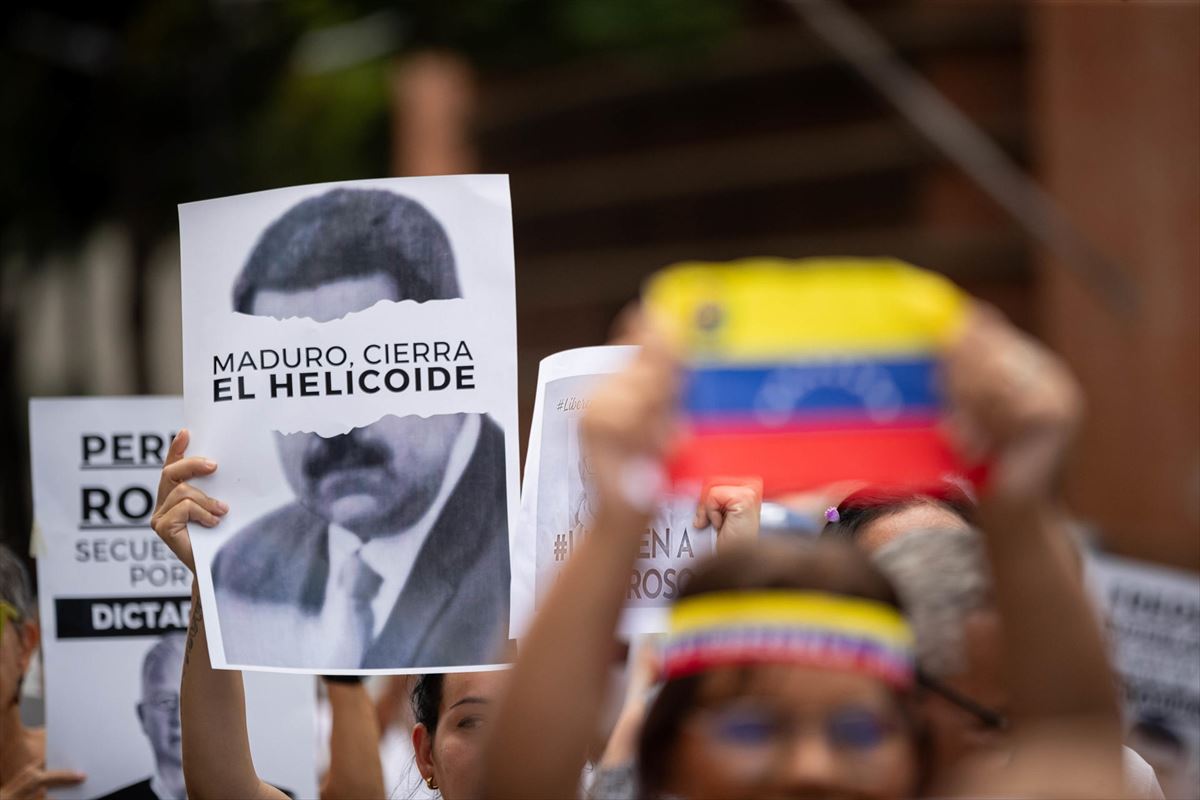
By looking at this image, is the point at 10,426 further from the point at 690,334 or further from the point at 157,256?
the point at 690,334

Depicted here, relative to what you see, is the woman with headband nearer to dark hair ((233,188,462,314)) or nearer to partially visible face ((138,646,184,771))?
dark hair ((233,188,462,314))

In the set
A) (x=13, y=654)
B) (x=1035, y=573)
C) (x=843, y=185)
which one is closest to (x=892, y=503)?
(x=1035, y=573)

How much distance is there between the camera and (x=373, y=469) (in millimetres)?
2717

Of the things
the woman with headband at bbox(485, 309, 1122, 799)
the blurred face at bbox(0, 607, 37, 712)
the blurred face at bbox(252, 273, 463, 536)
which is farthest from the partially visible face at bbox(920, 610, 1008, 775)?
the blurred face at bbox(0, 607, 37, 712)

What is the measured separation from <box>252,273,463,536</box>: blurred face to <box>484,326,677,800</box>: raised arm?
3.10ft

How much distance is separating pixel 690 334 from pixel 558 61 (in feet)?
40.8

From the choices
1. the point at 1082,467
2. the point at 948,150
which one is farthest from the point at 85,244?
the point at 1082,467

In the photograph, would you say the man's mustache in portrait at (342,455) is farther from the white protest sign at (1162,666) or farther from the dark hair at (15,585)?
the white protest sign at (1162,666)

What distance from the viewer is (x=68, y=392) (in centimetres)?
1828

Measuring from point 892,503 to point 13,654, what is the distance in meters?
1.85

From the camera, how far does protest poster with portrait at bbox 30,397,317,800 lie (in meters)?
3.44

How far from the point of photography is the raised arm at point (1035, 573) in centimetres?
156

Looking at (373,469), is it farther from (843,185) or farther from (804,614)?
(843,185)

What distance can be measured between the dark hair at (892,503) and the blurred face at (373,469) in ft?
2.08
